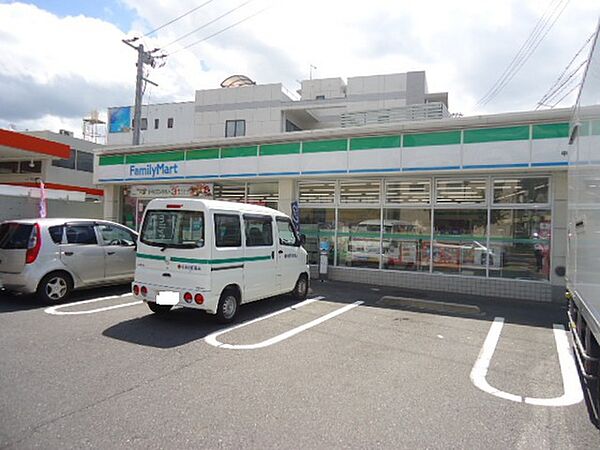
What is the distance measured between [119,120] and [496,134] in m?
45.1

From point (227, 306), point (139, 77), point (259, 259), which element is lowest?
point (227, 306)

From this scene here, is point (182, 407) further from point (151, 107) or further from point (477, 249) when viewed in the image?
point (151, 107)

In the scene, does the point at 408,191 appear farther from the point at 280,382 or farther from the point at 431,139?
the point at 280,382

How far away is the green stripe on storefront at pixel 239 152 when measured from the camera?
12031mm

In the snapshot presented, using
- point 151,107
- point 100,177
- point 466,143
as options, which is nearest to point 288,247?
point 466,143

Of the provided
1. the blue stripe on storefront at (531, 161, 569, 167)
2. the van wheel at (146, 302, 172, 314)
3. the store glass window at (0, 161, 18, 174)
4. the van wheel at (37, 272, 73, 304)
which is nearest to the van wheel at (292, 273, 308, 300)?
the van wheel at (146, 302, 172, 314)

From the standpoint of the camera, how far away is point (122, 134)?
45094mm

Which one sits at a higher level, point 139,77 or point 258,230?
point 139,77

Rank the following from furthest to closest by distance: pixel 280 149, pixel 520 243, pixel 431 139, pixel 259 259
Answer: pixel 280 149
pixel 431 139
pixel 520 243
pixel 259 259

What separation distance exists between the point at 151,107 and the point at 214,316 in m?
42.2

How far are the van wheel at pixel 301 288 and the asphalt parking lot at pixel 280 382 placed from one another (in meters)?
1.39

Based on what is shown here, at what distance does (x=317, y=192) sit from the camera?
39.3ft

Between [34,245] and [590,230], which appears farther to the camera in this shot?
[34,245]

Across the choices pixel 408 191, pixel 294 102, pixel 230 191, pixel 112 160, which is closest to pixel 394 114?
pixel 408 191
